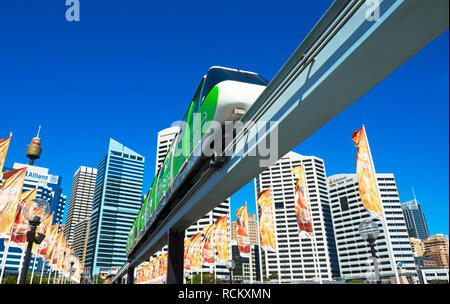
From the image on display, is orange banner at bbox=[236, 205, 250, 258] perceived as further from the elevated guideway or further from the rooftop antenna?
the rooftop antenna

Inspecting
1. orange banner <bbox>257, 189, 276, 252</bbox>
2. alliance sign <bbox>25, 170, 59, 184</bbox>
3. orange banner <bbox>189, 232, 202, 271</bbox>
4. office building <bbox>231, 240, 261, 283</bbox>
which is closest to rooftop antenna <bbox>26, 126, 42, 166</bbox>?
alliance sign <bbox>25, 170, 59, 184</bbox>

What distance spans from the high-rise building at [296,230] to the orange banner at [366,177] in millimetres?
136858

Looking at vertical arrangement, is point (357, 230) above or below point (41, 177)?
below

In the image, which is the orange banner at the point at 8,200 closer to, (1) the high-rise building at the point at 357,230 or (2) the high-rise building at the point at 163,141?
(2) the high-rise building at the point at 163,141

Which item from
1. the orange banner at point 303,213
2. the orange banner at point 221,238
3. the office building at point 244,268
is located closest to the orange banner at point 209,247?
the orange banner at point 221,238

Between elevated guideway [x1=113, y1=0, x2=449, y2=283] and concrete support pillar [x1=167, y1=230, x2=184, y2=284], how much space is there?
27.4 ft

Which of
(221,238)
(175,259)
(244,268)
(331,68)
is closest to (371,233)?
(331,68)

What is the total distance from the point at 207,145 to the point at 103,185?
641 feet

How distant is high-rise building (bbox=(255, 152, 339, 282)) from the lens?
152 meters

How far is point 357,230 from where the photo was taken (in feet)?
460

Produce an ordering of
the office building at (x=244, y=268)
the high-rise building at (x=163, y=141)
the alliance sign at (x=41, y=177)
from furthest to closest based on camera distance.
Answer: the alliance sign at (x=41, y=177), the high-rise building at (x=163, y=141), the office building at (x=244, y=268)

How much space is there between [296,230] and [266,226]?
149 m

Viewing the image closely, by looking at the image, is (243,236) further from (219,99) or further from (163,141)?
(163,141)

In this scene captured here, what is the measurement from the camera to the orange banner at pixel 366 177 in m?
15.0
